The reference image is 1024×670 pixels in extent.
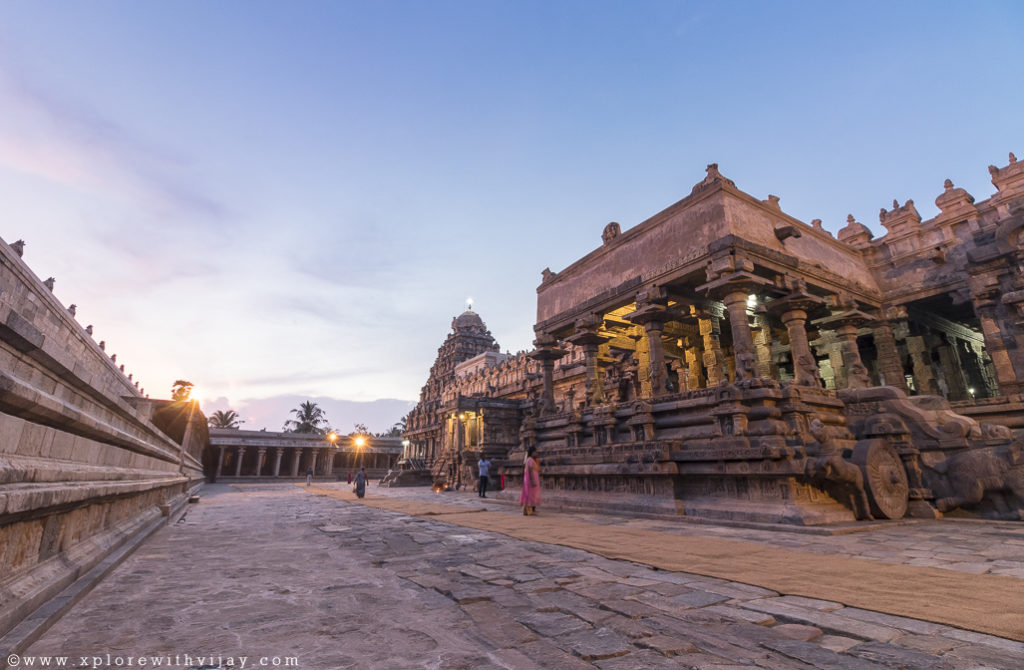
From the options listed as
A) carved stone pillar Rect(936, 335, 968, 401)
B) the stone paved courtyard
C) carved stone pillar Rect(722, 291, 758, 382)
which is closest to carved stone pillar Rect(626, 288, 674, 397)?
carved stone pillar Rect(722, 291, 758, 382)

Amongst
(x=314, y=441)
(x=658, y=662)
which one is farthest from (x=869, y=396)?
(x=314, y=441)

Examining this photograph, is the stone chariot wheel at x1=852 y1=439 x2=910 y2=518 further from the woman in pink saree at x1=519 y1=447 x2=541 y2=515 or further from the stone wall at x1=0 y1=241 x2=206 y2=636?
the stone wall at x1=0 y1=241 x2=206 y2=636

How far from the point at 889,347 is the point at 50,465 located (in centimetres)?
2171

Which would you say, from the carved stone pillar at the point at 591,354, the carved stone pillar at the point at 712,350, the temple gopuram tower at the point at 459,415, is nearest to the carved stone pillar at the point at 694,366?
the carved stone pillar at the point at 712,350

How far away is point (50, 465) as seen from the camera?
2662mm

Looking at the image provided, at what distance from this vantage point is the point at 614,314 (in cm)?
1705

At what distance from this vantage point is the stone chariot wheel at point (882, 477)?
787 cm

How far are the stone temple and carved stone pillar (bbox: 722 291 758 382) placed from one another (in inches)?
1.6

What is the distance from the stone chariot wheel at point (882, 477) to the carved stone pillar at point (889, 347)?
1077 centimetres

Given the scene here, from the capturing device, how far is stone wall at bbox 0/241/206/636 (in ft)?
7.40

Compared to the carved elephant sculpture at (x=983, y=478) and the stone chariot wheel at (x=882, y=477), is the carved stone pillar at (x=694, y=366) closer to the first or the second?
the stone chariot wheel at (x=882, y=477)

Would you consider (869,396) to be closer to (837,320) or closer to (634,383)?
(837,320)

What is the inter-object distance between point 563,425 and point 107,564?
1215 cm

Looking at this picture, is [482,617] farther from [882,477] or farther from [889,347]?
[889,347]
